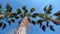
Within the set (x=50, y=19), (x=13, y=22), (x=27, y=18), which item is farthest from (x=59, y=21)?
(x=13, y=22)

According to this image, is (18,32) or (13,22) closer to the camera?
(18,32)

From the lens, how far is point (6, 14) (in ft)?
2.93

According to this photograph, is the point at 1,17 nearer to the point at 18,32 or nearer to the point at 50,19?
the point at 18,32

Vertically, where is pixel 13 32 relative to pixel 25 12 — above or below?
below

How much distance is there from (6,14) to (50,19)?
0.30m

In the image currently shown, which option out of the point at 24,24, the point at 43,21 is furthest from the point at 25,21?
the point at 43,21

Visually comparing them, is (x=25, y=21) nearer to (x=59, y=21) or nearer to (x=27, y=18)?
(x=27, y=18)

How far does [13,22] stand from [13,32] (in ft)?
0.50

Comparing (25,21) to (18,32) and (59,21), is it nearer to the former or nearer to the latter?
(18,32)

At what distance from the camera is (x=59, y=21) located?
0.75m

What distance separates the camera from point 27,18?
825 mm

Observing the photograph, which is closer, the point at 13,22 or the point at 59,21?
the point at 59,21

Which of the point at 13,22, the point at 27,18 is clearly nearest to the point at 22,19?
the point at 27,18

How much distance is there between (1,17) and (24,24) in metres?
0.18
